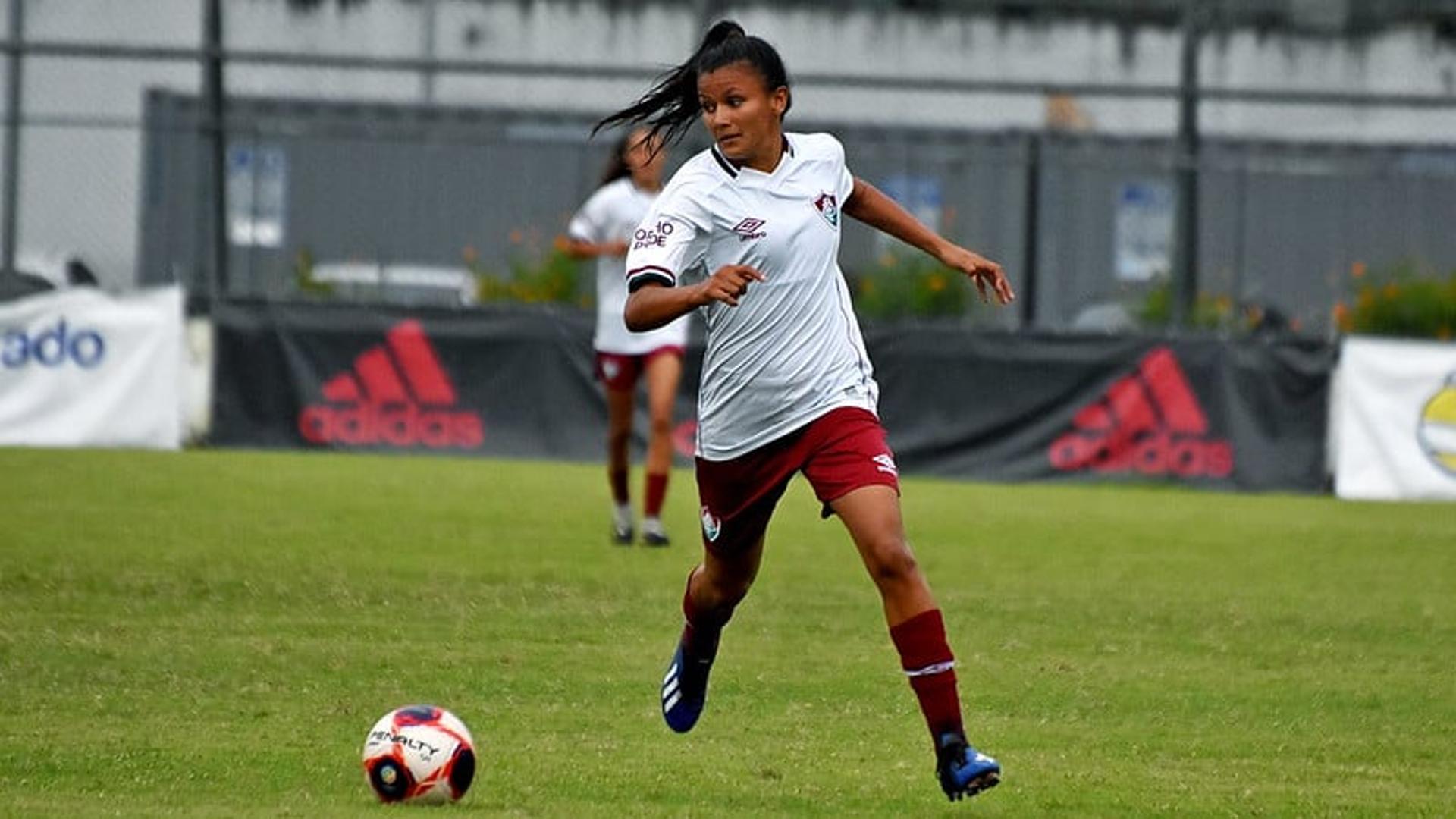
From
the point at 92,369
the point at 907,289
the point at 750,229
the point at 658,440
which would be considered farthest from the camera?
the point at 907,289

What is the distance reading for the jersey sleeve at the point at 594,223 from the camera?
44.9 feet

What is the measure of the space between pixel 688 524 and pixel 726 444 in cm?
757

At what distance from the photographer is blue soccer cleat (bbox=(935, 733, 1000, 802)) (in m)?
6.28

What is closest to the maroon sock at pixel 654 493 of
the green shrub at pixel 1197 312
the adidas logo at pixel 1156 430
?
the adidas logo at pixel 1156 430

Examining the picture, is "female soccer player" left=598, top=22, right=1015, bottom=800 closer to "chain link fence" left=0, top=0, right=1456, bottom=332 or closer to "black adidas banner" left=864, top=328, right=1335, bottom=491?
"black adidas banner" left=864, top=328, right=1335, bottom=491

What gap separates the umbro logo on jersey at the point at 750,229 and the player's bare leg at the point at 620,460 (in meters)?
6.29

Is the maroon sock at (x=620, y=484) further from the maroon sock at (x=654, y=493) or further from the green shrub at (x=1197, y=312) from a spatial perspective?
the green shrub at (x=1197, y=312)

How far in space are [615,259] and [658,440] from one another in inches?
44.8

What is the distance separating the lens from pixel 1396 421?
18109 millimetres

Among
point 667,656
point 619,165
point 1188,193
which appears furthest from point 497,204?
point 667,656

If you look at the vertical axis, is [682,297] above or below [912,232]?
below

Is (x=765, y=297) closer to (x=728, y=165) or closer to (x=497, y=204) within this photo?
(x=728, y=165)

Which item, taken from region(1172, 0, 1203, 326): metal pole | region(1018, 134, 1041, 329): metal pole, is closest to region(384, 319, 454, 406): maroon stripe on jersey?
region(1018, 134, 1041, 329): metal pole

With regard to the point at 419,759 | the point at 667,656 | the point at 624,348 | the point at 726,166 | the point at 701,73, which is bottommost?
the point at 667,656
